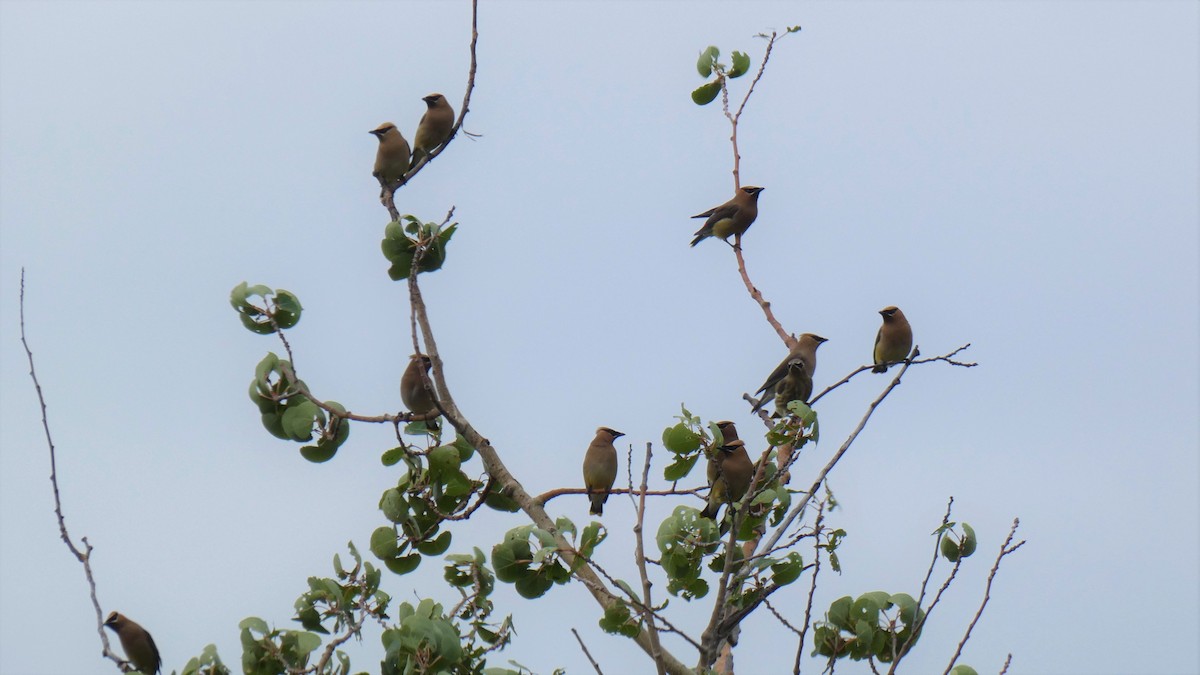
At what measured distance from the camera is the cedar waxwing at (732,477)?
14.6 ft

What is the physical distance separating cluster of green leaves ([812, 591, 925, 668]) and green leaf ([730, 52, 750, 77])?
2.44 meters

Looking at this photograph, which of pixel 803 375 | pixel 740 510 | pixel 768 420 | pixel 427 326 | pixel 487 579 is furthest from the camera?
pixel 803 375

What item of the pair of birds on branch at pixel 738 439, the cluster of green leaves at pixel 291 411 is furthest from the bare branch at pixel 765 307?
the cluster of green leaves at pixel 291 411

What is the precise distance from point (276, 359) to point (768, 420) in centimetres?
189

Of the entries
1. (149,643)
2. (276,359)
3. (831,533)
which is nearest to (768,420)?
(831,533)

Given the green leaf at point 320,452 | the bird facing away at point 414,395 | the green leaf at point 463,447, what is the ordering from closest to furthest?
1. the green leaf at point 320,452
2. the green leaf at point 463,447
3. the bird facing away at point 414,395

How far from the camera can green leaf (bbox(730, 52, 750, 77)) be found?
18.0ft

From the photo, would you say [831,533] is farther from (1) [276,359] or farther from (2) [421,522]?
(1) [276,359]

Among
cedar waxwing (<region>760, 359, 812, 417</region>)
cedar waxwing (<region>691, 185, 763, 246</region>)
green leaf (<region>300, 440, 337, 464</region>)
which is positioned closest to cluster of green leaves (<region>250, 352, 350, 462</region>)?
green leaf (<region>300, 440, 337, 464</region>)

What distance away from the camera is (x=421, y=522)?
4398 mm

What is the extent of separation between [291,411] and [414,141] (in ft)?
8.53

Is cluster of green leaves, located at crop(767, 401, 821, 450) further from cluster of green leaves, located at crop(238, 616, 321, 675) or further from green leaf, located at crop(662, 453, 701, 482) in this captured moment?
cluster of green leaves, located at crop(238, 616, 321, 675)

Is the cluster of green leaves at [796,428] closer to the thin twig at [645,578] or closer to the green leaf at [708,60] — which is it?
A: the thin twig at [645,578]

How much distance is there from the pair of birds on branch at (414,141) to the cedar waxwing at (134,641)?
2098 mm
